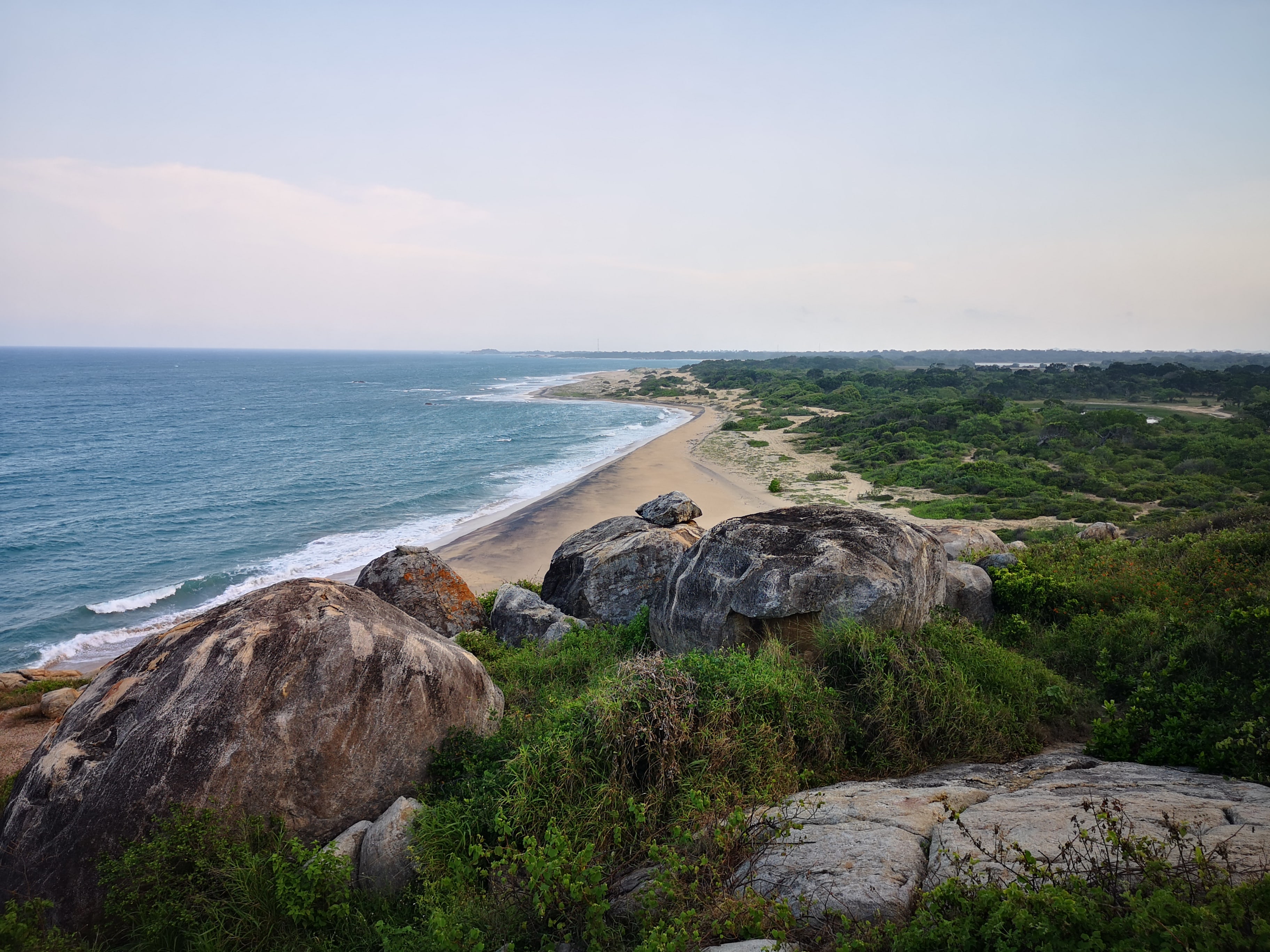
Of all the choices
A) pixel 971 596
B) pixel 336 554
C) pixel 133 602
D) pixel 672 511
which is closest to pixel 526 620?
pixel 672 511

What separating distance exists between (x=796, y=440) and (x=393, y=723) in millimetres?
46346

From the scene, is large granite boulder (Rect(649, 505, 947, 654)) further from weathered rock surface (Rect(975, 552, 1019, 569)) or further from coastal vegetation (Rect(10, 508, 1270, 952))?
weathered rock surface (Rect(975, 552, 1019, 569))

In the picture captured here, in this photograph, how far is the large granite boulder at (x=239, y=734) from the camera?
5484 millimetres

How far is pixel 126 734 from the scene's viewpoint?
19.5 ft

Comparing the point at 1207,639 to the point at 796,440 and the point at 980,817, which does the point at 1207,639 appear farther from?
the point at 796,440

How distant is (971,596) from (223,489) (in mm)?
42098

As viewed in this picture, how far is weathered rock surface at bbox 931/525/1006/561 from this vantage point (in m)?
14.7

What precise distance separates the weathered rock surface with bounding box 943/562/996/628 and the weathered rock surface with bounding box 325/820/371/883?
9.11 metres

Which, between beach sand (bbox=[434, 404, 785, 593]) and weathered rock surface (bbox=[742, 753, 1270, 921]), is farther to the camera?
beach sand (bbox=[434, 404, 785, 593])

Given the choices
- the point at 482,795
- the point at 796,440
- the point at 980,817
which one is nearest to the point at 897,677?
the point at 980,817

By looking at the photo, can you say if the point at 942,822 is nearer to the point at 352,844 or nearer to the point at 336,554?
the point at 352,844

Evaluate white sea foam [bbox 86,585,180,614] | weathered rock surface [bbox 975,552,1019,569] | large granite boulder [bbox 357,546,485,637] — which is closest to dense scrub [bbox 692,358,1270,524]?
weathered rock surface [bbox 975,552,1019,569]

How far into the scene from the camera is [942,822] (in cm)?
461

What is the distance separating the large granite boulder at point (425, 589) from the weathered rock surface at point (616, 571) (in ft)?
6.36
